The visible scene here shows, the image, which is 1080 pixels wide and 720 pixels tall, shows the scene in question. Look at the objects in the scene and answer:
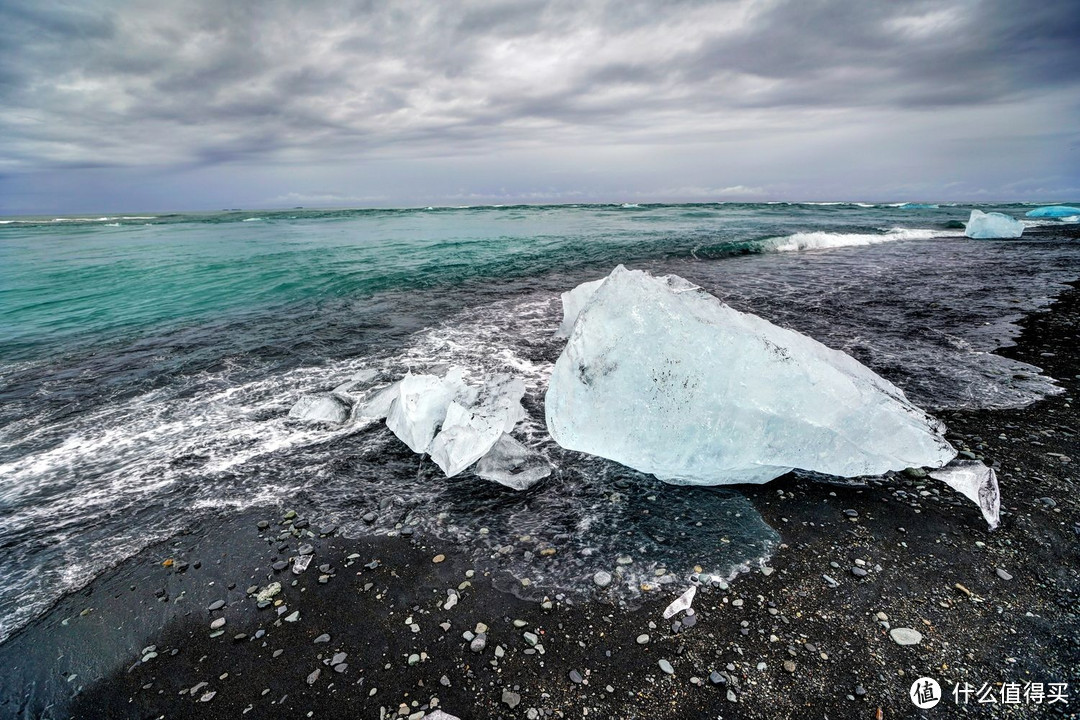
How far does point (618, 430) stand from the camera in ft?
13.1

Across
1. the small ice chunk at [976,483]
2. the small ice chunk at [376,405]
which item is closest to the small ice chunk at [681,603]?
the small ice chunk at [976,483]

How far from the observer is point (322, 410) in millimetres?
5156

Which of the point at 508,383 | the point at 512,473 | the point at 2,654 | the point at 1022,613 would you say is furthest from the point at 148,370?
the point at 1022,613

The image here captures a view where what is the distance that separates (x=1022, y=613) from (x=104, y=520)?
20.8 ft

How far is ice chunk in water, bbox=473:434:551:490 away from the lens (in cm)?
401

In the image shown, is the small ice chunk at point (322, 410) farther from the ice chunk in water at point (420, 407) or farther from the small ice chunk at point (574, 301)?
the small ice chunk at point (574, 301)

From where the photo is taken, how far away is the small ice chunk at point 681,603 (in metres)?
2.72

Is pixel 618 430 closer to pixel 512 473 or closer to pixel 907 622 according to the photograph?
pixel 512 473

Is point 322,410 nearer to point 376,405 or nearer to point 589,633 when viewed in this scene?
point 376,405

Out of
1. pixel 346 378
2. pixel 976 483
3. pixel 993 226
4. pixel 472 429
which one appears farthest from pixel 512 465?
pixel 993 226

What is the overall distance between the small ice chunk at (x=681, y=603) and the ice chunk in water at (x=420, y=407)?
2654mm

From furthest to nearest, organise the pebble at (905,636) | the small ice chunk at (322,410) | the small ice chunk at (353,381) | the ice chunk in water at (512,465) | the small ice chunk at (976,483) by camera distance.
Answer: the small ice chunk at (353,381)
the small ice chunk at (322,410)
the ice chunk in water at (512,465)
the small ice chunk at (976,483)
the pebble at (905,636)

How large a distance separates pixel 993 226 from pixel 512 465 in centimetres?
3042

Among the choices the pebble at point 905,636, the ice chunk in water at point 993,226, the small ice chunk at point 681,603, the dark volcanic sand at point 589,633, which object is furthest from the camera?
the ice chunk in water at point 993,226
